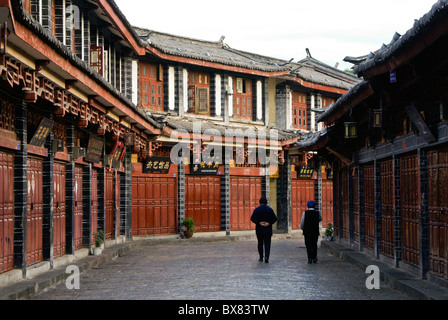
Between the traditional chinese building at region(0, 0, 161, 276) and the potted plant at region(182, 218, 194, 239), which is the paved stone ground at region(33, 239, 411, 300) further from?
the potted plant at region(182, 218, 194, 239)

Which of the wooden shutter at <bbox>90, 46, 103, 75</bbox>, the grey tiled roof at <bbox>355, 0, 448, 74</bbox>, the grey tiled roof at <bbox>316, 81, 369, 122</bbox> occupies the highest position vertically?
the wooden shutter at <bbox>90, 46, 103, 75</bbox>

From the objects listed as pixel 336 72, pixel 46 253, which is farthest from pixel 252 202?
pixel 46 253

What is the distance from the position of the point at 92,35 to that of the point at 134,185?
25.6ft

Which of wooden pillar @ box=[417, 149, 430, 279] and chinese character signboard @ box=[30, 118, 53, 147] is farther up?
chinese character signboard @ box=[30, 118, 53, 147]

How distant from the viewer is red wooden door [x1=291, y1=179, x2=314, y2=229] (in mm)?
31609

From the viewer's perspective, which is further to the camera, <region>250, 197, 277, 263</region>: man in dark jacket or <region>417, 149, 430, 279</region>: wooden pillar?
<region>250, 197, 277, 263</region>: man in dark jacket

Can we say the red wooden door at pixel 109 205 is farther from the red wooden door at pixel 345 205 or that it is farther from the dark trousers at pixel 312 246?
the red wooden door at pixel 345 205

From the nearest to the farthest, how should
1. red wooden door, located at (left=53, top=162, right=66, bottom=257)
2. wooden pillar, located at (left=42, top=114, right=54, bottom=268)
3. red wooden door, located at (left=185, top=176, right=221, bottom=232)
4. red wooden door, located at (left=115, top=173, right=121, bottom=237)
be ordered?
wooden pillar, located at (left=42, top=114, right=54, bottom=268) → red wooden door, located at (left=53, top=162, right=66, bottom=257) → red wooden door, located at (left=115, top=173, right=121, bottom=237) → red wooden door, located at (left=185, top=176, right=221, bottom=232)

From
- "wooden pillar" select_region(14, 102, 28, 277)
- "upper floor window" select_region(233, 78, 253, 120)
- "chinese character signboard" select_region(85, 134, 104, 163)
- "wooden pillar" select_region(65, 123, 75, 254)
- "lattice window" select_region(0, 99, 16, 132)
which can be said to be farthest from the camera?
"upper floor window" select_region(233, 78, 253, 120)

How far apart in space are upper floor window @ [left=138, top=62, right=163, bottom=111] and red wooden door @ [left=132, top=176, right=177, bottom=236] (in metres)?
2.99

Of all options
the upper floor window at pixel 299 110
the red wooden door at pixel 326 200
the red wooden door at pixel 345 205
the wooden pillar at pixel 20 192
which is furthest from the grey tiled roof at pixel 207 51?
the wooden pillar at pixel 20 192

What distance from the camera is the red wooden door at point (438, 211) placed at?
11.0 m

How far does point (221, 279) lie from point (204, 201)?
1447 centimetres

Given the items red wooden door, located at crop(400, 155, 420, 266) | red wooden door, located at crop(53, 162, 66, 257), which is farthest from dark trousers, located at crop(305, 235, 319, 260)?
red wooden door, located at crop(53, 162, 66, 257)
